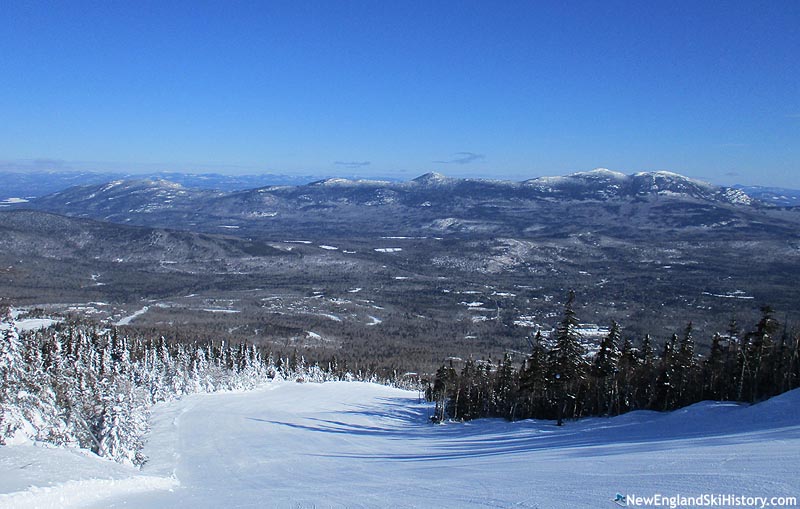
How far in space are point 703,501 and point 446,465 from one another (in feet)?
45.4

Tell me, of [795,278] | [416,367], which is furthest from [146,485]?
[795,278]

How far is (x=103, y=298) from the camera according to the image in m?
163

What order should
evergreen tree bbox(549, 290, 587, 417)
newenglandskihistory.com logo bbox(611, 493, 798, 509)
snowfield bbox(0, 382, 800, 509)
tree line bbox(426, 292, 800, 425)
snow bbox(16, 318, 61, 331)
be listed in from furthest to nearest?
snow bbox(16, 318, 61, 331)
evergreen tree bbox(549, 290, 587, 417)
tree line bbox(426, 292, 800, 425)
snowfield bbox(0, 382, 800, 509)
newenglandskihistory.com logo bbox(611, 493, 798, 509)

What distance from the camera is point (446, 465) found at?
24453mm

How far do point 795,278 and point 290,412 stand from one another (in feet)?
674

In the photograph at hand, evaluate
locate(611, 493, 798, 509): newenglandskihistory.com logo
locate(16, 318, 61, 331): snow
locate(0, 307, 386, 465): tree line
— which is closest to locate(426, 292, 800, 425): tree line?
locate(611, 493, 798, 509): newenglandskihistory.com logo

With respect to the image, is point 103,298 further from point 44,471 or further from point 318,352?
point 44,471

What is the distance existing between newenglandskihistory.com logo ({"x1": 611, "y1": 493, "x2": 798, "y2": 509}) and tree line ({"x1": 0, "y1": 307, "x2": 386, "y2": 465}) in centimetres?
2705

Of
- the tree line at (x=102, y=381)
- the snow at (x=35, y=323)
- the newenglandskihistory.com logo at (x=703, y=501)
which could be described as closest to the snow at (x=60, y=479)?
the tree line at (x=102, y=381)

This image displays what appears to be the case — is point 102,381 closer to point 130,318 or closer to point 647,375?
point 647,375

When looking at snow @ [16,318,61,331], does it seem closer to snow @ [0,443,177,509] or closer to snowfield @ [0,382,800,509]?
snowfield @ [0,382,800,509]

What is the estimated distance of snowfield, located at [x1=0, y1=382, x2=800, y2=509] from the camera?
1493 centimetres

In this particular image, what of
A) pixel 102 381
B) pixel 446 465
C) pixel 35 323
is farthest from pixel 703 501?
pixel 35 323

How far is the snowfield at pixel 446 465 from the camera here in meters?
14.9
